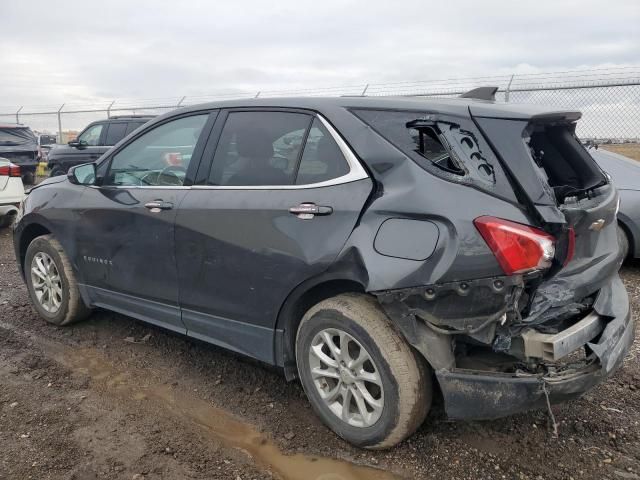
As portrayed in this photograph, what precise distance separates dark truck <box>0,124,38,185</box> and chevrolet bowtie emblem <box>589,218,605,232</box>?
42.1ft

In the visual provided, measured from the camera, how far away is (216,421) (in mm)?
3084

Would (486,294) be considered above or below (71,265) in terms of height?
above

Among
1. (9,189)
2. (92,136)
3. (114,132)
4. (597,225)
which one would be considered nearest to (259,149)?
(597,225)

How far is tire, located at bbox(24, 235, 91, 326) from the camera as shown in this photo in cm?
424

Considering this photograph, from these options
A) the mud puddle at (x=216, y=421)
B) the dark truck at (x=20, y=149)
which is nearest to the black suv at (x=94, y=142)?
the dark truck at (x=20, y=149)

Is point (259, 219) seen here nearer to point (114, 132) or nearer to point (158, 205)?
point (158, 205)

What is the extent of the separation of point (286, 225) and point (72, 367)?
2061 millimetres

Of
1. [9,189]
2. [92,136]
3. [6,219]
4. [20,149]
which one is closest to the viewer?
[9,189]

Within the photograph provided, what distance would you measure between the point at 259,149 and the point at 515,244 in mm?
1527

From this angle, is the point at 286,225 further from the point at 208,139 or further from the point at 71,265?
the point at 71,265

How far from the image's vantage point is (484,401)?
2.40 metres

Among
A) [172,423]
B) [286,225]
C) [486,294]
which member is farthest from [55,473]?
[486,294]

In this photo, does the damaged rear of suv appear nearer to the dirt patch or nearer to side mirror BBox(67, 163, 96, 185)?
side mirror BBox(67, 163, 96, 185)

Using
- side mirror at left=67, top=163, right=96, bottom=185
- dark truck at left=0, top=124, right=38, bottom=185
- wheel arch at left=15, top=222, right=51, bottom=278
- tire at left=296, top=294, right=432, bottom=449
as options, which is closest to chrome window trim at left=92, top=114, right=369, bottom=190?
tire at left=296, top=294, right=432, bottom=449
